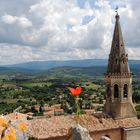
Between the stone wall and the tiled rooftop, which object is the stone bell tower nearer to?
the tiled rooftop

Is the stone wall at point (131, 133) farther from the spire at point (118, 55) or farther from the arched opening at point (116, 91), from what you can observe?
the spire at point (118, 55)

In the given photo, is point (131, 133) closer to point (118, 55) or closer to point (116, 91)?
point (116, 91)

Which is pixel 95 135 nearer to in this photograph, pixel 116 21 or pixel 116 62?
pixel 116 62

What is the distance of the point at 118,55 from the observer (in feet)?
101

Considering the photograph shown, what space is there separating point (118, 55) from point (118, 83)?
8.98 ft

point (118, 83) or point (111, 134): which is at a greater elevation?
point (118, 83)

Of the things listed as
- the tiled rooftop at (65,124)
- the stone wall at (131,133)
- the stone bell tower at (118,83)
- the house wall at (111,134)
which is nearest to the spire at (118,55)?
the stone bell tower at (118,83)

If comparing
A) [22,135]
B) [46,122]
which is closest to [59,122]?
[46,122]

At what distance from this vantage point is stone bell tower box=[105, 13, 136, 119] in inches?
1195

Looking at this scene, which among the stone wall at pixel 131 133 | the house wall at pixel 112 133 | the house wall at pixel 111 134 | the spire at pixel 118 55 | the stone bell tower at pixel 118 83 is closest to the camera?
the house wall at pixel 111 134

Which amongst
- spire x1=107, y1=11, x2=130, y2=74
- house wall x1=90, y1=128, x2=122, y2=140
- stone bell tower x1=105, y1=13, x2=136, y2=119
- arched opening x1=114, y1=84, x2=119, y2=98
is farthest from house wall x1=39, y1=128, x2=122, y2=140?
spire x1=107, y1=11, x2=130, y2=74

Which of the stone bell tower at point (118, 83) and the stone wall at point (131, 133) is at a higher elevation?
the stone bell tower at point (118, 83)

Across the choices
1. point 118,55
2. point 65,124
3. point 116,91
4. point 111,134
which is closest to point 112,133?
point 111,134

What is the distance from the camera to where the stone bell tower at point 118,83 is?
30359 mm
